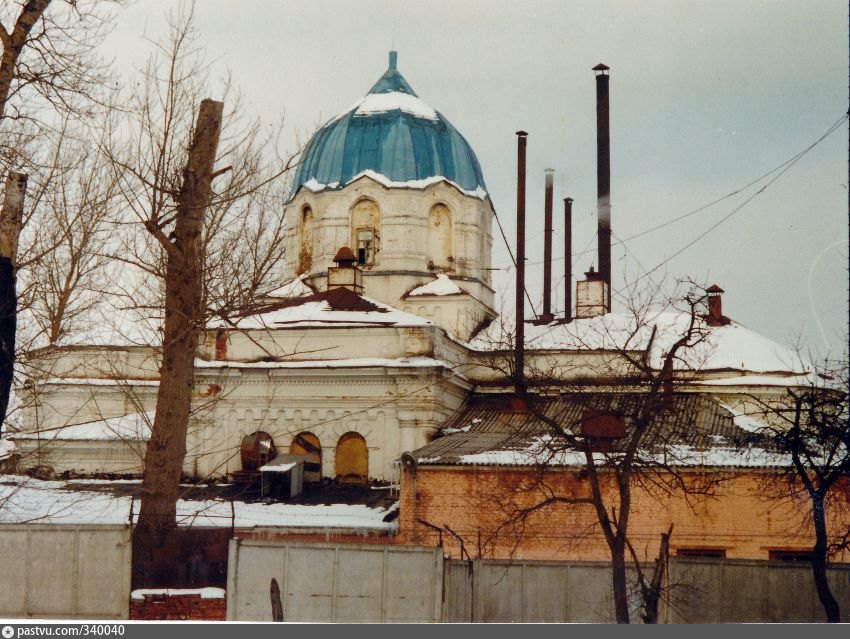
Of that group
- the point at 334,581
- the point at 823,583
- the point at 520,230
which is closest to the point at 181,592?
the point at 334,581

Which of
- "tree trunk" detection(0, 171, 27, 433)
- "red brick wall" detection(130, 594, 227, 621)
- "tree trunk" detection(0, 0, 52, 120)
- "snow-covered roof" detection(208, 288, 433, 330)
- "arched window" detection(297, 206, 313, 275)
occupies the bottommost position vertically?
"red brick wall" detection(130, 594, 227, 621)

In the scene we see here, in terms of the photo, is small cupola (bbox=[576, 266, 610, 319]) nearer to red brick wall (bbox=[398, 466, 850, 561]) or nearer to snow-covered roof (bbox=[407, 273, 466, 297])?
snow-covered roof (bbox=[407, 273, 466, 297])

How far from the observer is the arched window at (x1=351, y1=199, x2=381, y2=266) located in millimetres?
24938

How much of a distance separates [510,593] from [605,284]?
1323cm

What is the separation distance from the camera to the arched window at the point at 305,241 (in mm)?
25484

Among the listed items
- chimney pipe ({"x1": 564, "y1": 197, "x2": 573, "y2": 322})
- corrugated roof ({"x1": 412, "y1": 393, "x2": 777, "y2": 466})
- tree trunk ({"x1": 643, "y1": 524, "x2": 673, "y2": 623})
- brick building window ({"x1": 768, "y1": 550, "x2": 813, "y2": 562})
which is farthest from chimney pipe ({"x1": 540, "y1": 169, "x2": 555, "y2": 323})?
tree trunk ({"x1": 643, "y1": 524, "x2": 673, "y2": 623})

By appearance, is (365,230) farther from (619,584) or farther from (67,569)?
(619,584)

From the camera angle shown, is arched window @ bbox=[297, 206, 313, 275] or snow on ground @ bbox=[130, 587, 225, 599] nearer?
snow on ground @ bbox=[130, 587, 225, 599]

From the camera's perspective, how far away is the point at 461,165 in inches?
1006

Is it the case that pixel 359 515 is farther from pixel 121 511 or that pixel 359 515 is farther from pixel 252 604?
Answer: pixel 252 604

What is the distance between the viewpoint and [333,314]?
21922 mm

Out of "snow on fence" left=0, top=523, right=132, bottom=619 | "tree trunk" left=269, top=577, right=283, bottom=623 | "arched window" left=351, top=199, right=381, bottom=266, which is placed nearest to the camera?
"tree trunk" left=269, top=577, right=283, bottom=623

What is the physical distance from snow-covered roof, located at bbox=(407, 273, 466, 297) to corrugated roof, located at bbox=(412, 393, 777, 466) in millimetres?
2432

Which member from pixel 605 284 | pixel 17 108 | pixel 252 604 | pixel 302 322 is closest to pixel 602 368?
pixel 605 284
